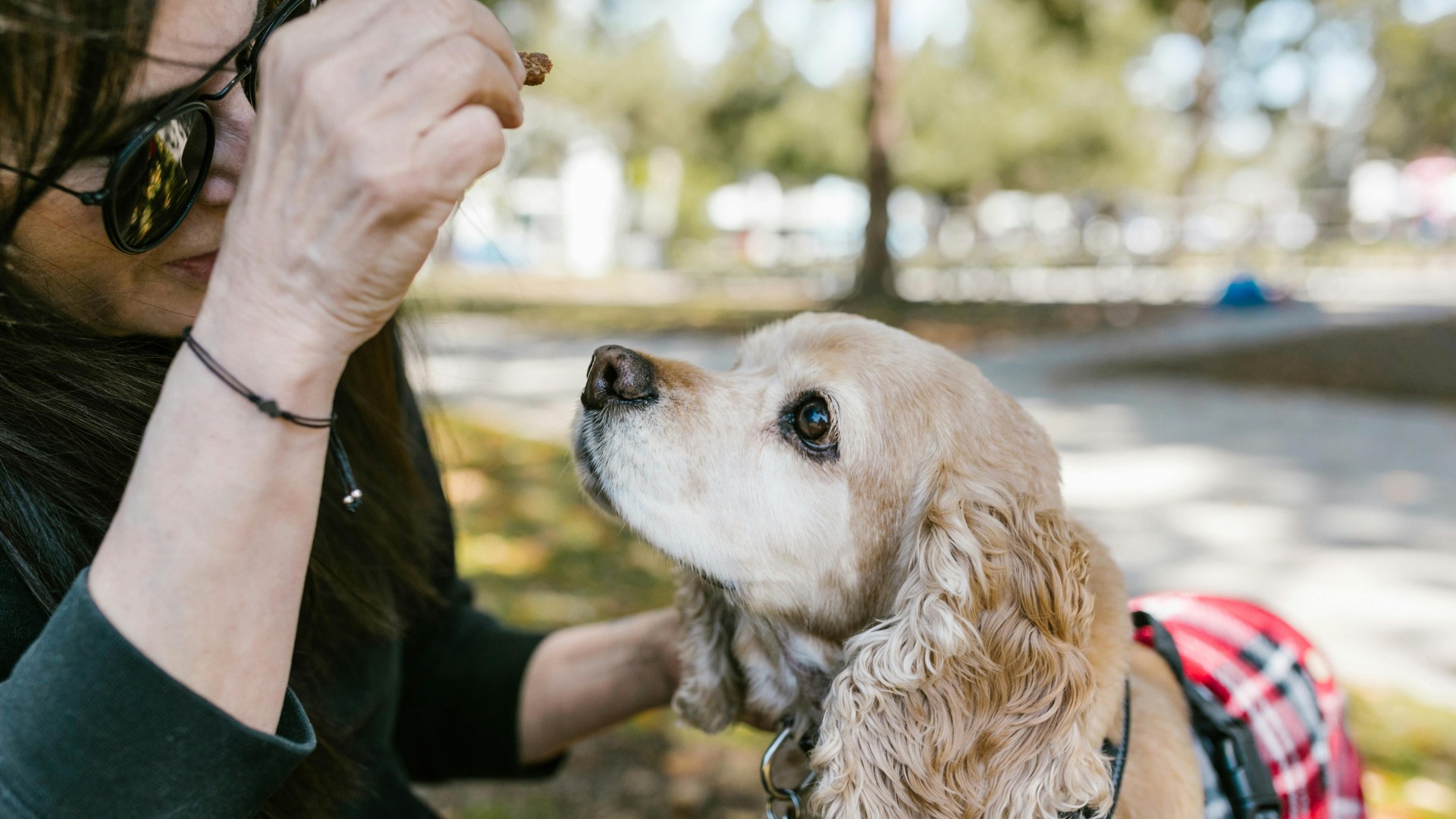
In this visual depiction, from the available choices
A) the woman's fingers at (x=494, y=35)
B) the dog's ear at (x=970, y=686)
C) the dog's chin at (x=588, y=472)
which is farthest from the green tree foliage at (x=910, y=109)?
the woman's fingers at (x=494, y=35)

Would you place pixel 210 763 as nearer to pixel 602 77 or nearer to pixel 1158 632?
pixel 1158 632

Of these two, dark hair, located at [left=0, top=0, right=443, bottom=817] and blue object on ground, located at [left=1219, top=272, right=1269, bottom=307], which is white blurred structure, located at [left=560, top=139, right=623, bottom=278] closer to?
blue object on ground, located at [left=1219, top=272, right=1269, bottom=307]

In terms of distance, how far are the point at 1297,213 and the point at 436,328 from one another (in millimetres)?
27280

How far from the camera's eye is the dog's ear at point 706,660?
5.99 ft

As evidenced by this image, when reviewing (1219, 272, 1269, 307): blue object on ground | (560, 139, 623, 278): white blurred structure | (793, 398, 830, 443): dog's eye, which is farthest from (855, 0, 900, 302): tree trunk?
(560, 139, 623, 278): white blurred structure

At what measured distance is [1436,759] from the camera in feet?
8.87

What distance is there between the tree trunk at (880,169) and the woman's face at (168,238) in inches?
475

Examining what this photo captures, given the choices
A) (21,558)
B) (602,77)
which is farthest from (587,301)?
(21,558)

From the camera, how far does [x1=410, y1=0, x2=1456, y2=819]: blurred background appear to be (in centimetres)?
353

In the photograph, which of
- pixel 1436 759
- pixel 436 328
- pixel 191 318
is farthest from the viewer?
pixel 1436 759

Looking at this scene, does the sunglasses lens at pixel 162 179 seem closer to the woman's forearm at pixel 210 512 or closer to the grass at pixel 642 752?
the woman's forearm at pixel 210 512

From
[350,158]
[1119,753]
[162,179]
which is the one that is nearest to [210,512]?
[350,158]

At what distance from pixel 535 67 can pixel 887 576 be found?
1.01 m

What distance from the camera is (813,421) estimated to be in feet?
5.63
